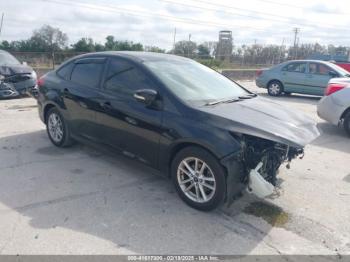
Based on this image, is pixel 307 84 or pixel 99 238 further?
pixel 307 84

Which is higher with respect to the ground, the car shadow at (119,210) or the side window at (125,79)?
the side window at (125,79)

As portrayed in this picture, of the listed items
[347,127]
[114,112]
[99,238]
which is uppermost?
[114,112]

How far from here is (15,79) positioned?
423 inches

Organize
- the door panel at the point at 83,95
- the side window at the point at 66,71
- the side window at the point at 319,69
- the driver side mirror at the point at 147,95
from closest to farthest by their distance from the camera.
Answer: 1. the driver side mirror at the point at 147,95
2. the door panel at the point at 83,95
3. the side window at the point at 66,71
4. the side window at the point at 319,69

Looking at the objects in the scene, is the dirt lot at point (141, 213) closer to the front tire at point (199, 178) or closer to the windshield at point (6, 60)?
the front tire at point (199, 178)

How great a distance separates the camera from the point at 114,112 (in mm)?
4625

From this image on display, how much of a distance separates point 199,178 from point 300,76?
10871mm

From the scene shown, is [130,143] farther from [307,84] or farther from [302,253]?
[307,84]

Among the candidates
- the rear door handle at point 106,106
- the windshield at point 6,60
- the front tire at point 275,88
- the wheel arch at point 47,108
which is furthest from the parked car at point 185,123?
the front tire at point 275,88

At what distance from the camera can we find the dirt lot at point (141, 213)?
3.29 m

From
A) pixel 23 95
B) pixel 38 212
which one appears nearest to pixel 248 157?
pixel 38 212

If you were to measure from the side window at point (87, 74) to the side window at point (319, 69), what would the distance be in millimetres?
10175

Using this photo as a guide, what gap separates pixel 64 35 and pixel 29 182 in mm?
45271

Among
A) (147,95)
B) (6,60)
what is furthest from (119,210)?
(6,60)
